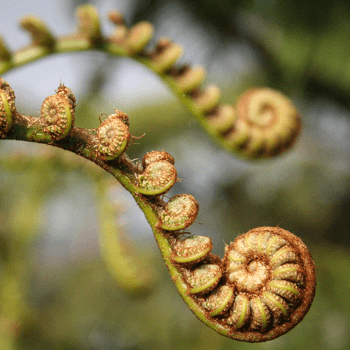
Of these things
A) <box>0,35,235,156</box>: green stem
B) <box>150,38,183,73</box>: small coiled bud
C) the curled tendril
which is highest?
<box>150,38,183,73</box>: small coiled bud

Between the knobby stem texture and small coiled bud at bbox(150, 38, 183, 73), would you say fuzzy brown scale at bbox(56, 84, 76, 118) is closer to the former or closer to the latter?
the knobby stem texture

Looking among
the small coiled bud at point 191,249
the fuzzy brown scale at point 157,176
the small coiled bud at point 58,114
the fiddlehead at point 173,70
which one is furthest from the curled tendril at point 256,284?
the fiddlehead at point 173,70

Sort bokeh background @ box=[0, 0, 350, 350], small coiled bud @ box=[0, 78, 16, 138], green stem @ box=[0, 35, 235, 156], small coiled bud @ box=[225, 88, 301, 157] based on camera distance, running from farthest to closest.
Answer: bokeh background @ box=[0, 0, 350, 350]
small coiled bud @ box=[225, 88, 301, 157]
green stem @ box=[0, 35, 235, 156]
small coiled bud @ box=[0, 78, 16, 138]

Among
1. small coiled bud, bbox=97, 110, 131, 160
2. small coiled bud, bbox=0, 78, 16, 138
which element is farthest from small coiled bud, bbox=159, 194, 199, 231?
small coiled bud, bbox=0, 78, 16, 138

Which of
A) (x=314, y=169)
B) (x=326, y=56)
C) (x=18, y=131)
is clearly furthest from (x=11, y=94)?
(x=314, y=169)

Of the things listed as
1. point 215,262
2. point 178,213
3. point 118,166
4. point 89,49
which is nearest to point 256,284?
point 215,262

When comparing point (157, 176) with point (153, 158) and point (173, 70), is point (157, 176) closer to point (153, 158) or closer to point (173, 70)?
point (153, 158)

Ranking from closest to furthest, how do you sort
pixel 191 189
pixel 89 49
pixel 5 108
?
pixel 5 108 < pixel 89 49 < pixel 191 189

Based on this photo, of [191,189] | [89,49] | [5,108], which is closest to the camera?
[5,108]
